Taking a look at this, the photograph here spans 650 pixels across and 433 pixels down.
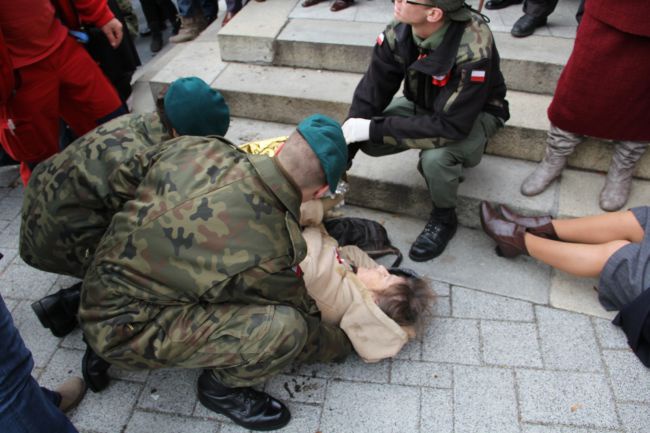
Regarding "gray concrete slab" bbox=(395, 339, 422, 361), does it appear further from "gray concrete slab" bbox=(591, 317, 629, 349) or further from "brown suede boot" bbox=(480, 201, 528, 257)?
"gray concrete slab" bbox=(591, 317, 629, 349)

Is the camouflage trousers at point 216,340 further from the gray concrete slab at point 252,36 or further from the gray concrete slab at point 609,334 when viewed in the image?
the gray concrete slab at point 252,36

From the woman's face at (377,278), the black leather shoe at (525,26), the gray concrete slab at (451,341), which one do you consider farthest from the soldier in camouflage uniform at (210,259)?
the black leather shoe at (525,26)

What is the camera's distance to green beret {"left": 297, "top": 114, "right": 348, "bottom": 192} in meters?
1.77

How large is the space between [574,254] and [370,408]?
125 cm

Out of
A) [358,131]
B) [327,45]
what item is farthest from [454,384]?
[327,45]

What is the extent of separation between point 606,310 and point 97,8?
3315 millimetres

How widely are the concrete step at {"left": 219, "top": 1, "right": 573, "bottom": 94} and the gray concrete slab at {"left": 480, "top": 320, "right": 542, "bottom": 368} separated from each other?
1739mm

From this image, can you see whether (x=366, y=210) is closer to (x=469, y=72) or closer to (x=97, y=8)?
(x=469, y=72)

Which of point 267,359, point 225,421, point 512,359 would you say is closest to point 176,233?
point 267,359

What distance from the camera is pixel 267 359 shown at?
74.3 inches

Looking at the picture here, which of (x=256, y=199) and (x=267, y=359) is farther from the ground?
(x=256, y=199)

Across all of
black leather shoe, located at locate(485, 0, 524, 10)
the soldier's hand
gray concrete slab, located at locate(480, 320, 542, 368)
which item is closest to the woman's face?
gray concrete slab, located at locate(480, 320, 542, 368)

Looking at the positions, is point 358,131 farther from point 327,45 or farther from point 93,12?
point 93,12

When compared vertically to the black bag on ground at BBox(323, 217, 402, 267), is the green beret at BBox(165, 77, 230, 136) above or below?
above
